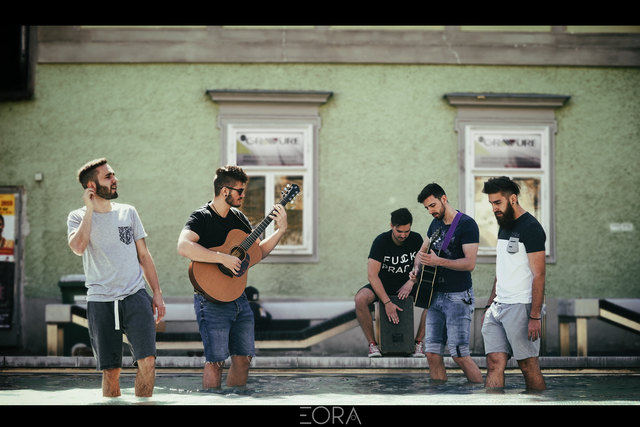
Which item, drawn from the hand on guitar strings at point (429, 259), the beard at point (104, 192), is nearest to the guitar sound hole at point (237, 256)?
the beard at point (104, 192)

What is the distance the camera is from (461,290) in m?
8.71

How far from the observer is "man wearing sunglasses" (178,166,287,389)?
7957 mm

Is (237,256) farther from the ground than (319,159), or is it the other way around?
(319,159)

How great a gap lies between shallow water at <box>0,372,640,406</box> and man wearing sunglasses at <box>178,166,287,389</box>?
0.39 meters

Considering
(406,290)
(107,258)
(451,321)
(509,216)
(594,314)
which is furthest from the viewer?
(594,314)

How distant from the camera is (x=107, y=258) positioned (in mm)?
7062

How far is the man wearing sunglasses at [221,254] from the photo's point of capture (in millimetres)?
7957

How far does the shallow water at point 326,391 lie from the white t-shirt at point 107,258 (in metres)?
0.87

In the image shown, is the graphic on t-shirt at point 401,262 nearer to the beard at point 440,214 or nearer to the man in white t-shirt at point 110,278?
the beard at point 440,214

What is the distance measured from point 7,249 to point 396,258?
634 cm

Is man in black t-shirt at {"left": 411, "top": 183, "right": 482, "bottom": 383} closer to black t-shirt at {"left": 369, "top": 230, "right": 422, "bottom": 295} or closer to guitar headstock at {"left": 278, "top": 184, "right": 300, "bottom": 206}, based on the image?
black t-shirt at {"left": 369, "top": 230, "right": 422, "bottom": 295}

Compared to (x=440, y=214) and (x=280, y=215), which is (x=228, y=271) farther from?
(x=440, y=214)

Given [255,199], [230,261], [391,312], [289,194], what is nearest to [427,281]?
[391,312]
